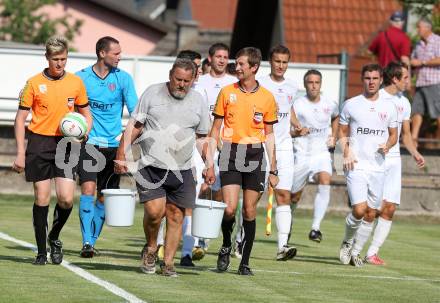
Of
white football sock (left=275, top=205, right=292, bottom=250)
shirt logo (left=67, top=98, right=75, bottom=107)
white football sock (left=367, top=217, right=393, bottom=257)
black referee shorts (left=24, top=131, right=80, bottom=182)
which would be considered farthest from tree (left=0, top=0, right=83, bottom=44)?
black referee shorts (left=24, top=131, right=80, bottom=182)

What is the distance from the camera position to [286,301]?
12695 millimetres

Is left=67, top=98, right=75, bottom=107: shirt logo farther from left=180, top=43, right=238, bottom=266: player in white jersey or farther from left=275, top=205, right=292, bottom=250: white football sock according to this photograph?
left=275, top=205, right=292, bottom=250: white football sock

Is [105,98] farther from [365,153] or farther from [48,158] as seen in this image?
[365,153]

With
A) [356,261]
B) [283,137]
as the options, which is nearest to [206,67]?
[283,137]

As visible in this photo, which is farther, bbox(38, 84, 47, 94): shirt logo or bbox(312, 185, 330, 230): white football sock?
bbox(312, 185, 330, 230): white football sock

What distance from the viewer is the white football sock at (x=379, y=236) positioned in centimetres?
1744

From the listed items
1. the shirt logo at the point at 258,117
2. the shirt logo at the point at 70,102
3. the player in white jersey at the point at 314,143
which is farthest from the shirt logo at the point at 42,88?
the player in white jersey at the point at 314,143

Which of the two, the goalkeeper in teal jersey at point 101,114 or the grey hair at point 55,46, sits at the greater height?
the grey hair at point 55,46

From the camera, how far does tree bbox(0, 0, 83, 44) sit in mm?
45500

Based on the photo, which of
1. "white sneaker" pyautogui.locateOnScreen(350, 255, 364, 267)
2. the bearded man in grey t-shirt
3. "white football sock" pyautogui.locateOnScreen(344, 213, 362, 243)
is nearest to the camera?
the bearded man in grey t-shirt

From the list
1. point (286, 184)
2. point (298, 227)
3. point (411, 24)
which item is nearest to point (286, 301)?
point (286, 184)

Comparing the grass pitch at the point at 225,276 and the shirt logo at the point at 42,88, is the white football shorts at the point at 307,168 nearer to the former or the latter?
the grass pitch at the point at 225,276

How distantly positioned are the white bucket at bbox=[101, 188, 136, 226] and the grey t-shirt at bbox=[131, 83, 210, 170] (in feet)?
1.42

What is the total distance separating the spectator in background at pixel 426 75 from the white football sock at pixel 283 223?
818cm
